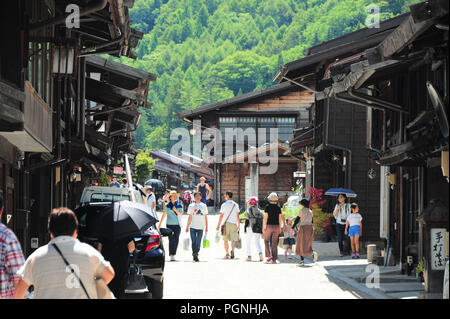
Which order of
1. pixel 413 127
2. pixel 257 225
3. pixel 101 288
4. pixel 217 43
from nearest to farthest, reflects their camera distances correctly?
pixel 101 288 < pixel 413 127 < pixel 257 225 < pixel 217 43

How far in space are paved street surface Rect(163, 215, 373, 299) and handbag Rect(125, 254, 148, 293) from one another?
4.57ft

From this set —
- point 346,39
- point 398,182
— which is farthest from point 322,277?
point 346,39

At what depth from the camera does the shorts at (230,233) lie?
2177cm

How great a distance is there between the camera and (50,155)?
17812 millimetres

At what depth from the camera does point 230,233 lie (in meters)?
21.8

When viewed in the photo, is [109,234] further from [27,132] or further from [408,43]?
[408,43]

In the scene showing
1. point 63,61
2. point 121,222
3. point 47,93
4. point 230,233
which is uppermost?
point 63,61

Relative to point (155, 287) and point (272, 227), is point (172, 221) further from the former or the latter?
point (155, 287)

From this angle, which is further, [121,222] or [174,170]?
[174,170]

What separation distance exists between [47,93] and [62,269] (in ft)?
33.4

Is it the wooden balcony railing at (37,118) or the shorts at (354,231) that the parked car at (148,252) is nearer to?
the wooden balcony railing at (37,118)

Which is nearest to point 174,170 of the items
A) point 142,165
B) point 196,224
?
point 142,165

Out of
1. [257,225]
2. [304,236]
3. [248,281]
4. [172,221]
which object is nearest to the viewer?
[248,281]

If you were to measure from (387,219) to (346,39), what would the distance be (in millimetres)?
10545
